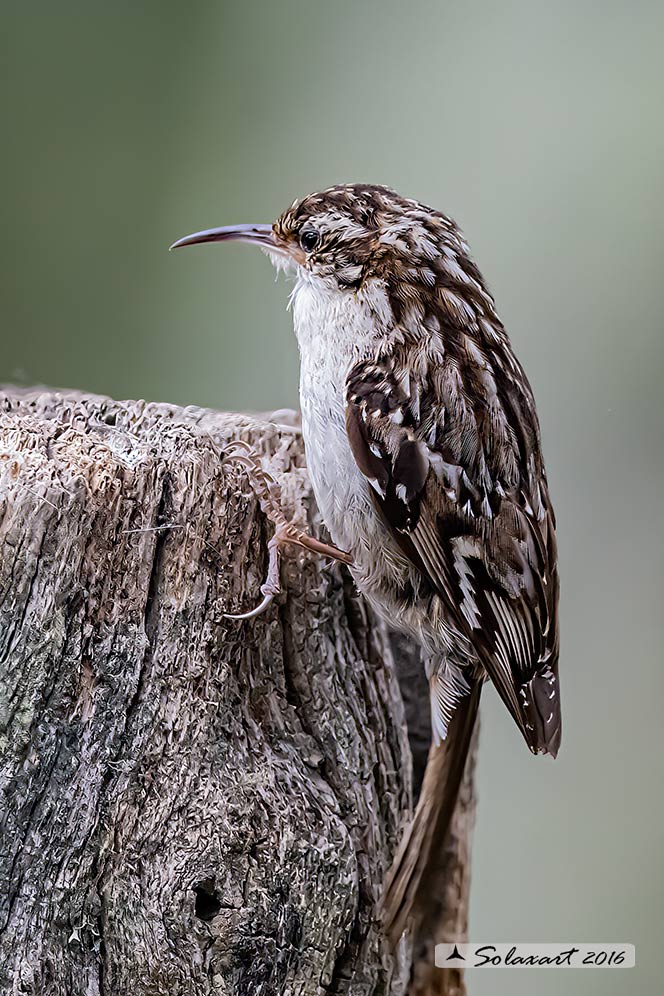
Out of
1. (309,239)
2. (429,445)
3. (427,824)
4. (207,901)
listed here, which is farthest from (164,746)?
(309,239)

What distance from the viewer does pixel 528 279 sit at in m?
1.93

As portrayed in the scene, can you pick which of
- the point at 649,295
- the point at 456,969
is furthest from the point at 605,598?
the point at 456,969

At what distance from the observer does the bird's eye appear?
54.9 inches

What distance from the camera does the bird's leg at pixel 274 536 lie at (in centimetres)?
133

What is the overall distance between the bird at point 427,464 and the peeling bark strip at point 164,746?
0.34 ft

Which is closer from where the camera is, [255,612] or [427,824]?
[255,612]

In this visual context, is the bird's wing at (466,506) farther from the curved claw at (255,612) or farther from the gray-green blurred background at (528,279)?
the gray-green blurred background at (528,279)

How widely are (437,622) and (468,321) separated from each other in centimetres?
46

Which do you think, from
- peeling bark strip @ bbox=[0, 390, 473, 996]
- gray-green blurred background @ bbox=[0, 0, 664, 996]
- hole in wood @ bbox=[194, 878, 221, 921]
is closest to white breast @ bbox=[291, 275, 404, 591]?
peeling bark strip @ bbox=[0, 390, 473, 996]

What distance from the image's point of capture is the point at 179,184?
94.0 inches

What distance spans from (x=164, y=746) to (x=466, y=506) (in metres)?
0.54

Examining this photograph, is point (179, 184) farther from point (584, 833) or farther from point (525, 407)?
point (584, 833)

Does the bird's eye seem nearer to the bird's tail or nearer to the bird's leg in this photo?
the bird's leg

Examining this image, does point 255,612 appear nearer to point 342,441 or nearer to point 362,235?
point 342,441
